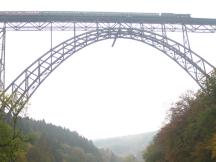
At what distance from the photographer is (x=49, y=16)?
41344mm

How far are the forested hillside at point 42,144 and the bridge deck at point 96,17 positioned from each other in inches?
390

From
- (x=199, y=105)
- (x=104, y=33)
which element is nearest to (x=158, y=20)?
(x=104, y=33)

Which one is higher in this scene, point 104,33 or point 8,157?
point 104,33

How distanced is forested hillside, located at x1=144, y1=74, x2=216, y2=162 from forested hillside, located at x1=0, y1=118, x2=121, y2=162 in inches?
485

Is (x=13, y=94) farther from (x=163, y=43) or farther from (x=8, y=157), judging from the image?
(x=163, y=43)

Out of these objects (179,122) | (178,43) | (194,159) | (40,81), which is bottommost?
(194,159)

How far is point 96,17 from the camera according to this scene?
42281 millimetres

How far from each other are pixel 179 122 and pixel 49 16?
51.0 feet

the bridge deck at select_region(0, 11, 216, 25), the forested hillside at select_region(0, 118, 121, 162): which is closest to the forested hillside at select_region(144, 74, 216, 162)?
the bridge deck at select_region(0, 11, 216, 25)

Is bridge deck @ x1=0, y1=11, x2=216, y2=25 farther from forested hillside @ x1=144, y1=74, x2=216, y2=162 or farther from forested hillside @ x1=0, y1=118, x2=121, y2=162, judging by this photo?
forested hillside @ x1=0, y1=118, x2=121, y2=162

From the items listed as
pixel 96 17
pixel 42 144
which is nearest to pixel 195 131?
pixel 96 17

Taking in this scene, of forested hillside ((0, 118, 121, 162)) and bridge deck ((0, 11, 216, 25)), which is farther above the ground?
bridge deck ((0, 11, 216, 25))

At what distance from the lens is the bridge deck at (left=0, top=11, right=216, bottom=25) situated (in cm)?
4094

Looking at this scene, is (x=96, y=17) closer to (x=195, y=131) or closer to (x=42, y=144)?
(x=195, y=131)
